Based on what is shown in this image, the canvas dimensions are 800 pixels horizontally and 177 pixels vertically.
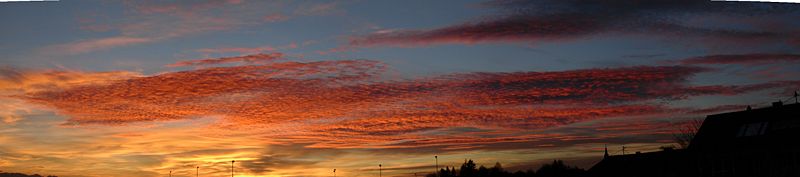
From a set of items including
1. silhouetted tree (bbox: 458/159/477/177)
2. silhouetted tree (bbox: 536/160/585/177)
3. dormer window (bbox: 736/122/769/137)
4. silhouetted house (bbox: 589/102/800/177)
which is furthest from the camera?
silhouetted tree (bbox: 458/159/477/177)

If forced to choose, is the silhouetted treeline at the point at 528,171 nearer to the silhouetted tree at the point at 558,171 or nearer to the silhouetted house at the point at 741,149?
the silhouetted tree at the point at 558,171

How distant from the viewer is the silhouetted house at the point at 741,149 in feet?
53.2

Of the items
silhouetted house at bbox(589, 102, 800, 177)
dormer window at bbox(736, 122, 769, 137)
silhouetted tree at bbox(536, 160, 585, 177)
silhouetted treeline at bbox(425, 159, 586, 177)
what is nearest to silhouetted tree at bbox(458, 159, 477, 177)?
silhouetted treeline at bbox(425, 159, 586, 177)

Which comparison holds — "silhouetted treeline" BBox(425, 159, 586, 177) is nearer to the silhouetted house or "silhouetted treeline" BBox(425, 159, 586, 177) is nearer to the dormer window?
the silhouetted house

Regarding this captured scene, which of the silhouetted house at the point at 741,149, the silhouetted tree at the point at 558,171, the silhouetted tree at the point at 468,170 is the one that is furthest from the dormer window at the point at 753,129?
the silhouetted tree at the point at 468,170

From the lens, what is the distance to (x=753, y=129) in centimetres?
Answer: 1739

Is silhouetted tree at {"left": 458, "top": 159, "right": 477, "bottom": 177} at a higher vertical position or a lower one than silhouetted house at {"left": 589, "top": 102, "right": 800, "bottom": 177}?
higher

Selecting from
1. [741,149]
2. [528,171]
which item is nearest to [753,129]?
[741,149]

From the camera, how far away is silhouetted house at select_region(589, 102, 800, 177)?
16219 millimetres

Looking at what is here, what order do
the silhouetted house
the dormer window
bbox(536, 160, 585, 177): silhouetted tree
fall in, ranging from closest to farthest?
the silhouetted house → the dormer window → bbox(536, 160, 585, 177): silhouetted tree

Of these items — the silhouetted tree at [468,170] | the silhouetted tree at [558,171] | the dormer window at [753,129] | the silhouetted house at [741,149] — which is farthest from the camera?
the silhouetted tree at [468,170]

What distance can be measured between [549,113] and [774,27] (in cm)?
374

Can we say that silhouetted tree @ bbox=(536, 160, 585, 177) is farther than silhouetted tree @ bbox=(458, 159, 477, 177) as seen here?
No

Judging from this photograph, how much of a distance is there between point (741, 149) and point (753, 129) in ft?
1.76
